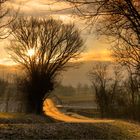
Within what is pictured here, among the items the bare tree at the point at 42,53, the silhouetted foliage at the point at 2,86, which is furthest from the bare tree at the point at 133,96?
the silhouetted foliage at the point at 2,86

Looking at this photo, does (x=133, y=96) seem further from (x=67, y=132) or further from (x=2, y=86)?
(x=2, y=86)

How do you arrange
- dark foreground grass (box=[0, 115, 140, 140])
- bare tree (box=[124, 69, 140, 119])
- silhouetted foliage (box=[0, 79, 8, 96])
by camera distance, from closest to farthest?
1. dark foreground grass (box=[0, 115, 140, 140])
2. bare tree (box=[124, 69, 140, 119])
3. silhouetted foliage (box=[0, 79, 8, 96])

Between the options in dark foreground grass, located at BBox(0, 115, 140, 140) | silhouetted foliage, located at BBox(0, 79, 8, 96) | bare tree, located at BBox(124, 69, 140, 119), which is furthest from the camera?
→ silhouetted foliage, located at BBox(0, 79, 8, 96)

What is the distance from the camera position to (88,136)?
87.1ft

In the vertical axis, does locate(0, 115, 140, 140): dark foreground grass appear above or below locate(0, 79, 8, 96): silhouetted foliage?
below

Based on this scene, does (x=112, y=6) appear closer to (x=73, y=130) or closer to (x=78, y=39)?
(x=73, y=130)

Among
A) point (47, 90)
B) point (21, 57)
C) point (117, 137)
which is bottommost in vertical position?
point (117, 137)

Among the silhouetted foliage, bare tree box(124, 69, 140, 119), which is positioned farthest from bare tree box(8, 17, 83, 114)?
the silhouetted foliage

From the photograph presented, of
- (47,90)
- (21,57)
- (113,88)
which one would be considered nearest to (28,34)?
(21,57)

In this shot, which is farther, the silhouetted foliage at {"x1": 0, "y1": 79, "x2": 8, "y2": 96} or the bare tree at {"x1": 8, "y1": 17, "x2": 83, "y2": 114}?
the silhouetted foliage at {"x1": 0, "y1": 79, "x2": 8, "y2": 96}

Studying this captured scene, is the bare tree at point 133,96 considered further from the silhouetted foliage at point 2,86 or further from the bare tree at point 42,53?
the silhouetted foliage at point 2,86

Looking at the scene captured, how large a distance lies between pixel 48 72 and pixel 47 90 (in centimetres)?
259

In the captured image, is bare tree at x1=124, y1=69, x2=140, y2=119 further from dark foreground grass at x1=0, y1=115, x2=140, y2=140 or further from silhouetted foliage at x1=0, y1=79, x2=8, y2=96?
silhouetted foliage at x1=0, y1=79, x2=8, y2=96

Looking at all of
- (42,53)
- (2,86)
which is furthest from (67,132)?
(2,86)
